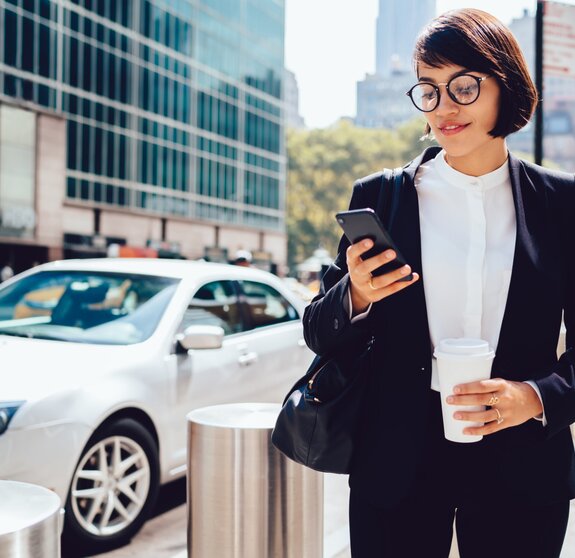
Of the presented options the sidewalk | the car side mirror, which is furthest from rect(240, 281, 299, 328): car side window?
the sidewalk

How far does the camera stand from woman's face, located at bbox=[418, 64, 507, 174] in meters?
1.68

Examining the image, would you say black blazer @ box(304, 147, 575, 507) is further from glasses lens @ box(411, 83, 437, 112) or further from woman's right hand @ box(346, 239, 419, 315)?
glasses lens @ box(411, 83, 437, 112)

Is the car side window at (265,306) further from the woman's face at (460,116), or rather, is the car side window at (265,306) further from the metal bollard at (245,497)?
the woman's face at (460,116)

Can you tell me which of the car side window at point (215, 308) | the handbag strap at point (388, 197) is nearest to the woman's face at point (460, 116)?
the handbag strap at point (388, 197)

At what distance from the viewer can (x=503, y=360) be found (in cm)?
165

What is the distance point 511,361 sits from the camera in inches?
64.9

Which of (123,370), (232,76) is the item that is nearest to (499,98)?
(123,370)

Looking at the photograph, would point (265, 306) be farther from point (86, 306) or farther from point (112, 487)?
point (112, 487)

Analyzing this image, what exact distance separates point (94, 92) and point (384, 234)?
3784 cm

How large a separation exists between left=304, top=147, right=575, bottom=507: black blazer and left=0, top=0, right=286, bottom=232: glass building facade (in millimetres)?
32732

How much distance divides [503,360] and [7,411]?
2691mm

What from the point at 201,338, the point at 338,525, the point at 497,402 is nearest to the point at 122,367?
the point at 201,338

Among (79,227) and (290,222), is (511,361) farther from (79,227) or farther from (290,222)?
(290,222)

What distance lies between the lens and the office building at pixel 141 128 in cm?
3278
